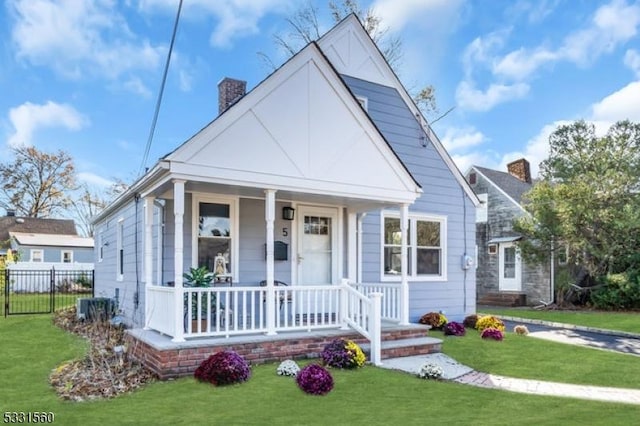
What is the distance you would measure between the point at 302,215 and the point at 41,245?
93.1 feet

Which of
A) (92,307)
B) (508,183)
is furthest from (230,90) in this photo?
(508,183)

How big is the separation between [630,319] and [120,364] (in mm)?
14971

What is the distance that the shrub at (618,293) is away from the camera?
53.8 feet

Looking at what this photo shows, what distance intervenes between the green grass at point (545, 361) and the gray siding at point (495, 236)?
10434 millimetres

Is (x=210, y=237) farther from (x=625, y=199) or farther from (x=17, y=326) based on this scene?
(x=625, y=199)

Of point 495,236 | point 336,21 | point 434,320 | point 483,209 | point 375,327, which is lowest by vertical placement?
point 434,320

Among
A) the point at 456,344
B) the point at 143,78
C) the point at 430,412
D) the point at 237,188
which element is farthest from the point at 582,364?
the point at 143,78

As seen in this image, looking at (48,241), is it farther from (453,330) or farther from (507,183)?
(453,330)

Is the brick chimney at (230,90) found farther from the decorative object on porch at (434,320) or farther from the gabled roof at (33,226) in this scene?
the gabled roof at (33,226)

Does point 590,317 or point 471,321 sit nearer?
point 471,321

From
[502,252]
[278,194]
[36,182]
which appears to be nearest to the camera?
[278,194]

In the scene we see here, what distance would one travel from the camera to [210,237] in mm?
8844

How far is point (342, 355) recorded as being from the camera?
23.2ft

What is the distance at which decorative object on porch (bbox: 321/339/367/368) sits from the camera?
7.05 metres
